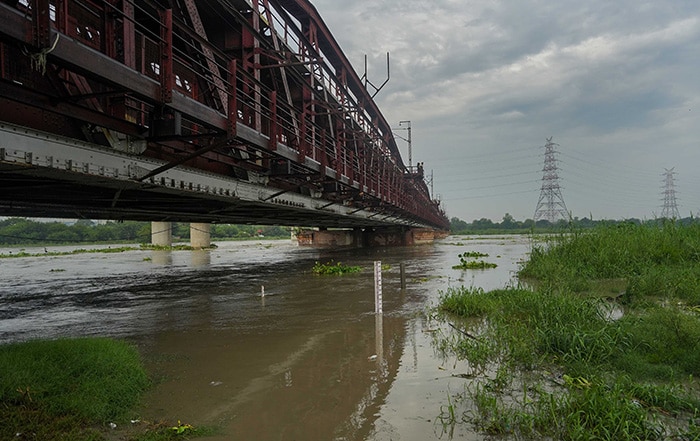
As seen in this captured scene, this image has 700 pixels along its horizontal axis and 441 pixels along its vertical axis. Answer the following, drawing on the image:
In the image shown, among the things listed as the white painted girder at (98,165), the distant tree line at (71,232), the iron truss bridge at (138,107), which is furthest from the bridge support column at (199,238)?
the white painted girder at (98,165)

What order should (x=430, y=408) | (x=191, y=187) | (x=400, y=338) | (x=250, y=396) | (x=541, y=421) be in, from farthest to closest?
(x=191, y=187) < (x=400, y=338) < (x=250, y=396) < (x=430, y=408) < (x=541, y=421)

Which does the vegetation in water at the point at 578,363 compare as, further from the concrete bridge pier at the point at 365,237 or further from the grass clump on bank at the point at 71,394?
the concrete bridge pier at the point at 365,237

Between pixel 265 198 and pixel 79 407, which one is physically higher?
pixel 265 198

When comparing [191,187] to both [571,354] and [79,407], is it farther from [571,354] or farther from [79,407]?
[571,354]

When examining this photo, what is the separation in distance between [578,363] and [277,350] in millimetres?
3894

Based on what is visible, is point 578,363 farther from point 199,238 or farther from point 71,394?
point 199,238

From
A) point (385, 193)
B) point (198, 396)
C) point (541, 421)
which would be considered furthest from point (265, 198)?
point (385, 193)

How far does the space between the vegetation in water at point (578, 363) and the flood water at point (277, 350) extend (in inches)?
17.1

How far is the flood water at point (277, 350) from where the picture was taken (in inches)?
158

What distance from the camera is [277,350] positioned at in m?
6.30

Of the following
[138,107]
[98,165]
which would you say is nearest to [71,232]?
[138,107]

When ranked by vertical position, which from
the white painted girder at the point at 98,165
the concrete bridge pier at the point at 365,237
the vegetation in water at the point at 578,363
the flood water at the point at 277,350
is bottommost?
the flood water at the point at 277,350

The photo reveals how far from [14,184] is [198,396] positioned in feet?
20.7

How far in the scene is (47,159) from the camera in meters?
5.47
